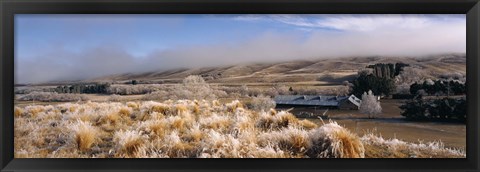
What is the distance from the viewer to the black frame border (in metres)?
3.63

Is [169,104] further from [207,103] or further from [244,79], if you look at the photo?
[244,79]

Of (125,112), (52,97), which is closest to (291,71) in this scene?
(125,112)

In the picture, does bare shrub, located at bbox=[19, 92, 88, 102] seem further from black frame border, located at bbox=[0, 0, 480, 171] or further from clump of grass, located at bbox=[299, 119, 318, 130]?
clump of grass, located at bbox=[299, 119, 318, 130]

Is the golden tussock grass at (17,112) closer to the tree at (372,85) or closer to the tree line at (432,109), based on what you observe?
the tree at (372,85)

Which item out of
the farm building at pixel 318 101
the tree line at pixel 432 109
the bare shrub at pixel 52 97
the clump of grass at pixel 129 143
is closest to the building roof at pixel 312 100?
the farm building at pixel 318 101

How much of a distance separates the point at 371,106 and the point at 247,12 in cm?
131

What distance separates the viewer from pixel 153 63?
3855 millimetres

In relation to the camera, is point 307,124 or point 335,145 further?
point 307,124

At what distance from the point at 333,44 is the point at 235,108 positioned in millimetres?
1004

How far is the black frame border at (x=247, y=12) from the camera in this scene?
363 centimetres

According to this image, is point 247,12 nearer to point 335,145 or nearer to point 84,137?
point 335,145

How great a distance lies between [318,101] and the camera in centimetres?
384

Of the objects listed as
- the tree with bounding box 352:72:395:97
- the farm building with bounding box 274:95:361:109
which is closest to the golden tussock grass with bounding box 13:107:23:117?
the farm building with bounding box 274:95:361:109

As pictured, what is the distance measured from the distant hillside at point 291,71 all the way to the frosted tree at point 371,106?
24 centimetres
